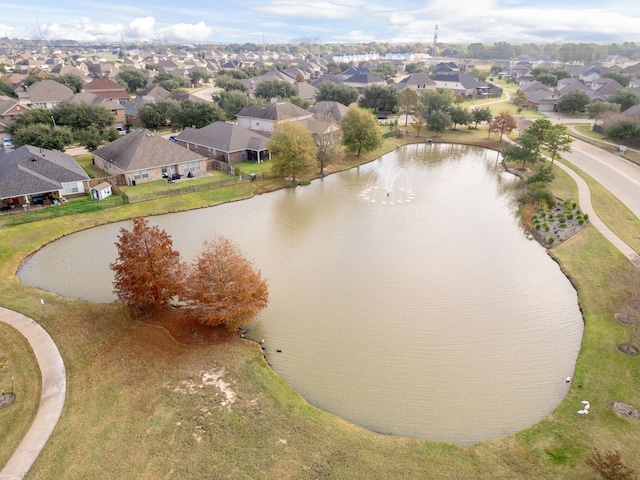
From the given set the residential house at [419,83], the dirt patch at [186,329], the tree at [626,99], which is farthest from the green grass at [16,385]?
the residential house at [419,83]

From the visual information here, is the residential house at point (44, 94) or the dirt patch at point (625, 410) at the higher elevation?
the residential house at point (44, 94)

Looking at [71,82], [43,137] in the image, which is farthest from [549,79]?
[71,82]

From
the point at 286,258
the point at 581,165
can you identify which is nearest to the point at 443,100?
the point at 581,165

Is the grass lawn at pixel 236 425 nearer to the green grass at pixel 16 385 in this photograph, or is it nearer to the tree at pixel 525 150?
the green grass at pixel 16 385

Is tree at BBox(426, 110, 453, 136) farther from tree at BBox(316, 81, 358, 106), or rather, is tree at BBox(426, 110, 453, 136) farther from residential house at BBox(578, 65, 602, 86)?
residential house at BBox(578, 65, 602, 86)

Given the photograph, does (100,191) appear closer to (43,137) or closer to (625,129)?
(43,137)

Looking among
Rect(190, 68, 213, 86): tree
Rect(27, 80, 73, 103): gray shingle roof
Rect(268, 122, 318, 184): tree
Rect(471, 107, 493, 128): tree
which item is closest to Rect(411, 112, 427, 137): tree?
Rect(471, 107, 493, 128): tree

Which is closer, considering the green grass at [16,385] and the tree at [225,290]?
the green grass at [16,385]
